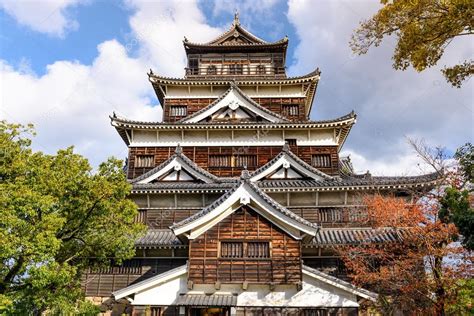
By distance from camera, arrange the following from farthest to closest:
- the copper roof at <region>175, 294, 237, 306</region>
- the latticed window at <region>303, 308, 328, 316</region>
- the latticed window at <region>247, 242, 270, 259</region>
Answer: the latticed window at <region>247, 242, 270, 259</region>, the latticed window at <region>303, 308, 328, 316</region>, the copper roof at <region>175, 294, 237, 306</region>

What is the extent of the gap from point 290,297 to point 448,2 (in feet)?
38.0

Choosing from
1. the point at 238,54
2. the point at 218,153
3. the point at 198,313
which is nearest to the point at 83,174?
the point at 198,313

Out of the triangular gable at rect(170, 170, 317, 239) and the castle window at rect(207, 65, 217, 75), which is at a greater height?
the castle window at rect(207, 65, 217, 75)

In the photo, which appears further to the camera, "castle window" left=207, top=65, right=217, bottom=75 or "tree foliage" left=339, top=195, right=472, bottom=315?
"castle window" left=207, top=65, right=217, bottom=75

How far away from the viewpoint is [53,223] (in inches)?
434

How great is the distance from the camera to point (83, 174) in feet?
42.1

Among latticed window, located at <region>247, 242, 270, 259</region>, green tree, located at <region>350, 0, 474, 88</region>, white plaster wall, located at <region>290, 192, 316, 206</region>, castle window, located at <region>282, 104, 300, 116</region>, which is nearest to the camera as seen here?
green tree, located at <region>350, 0, 474, 88</region>

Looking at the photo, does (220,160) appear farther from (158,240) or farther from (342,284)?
(342,284)

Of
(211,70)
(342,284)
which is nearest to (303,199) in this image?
(342,284)

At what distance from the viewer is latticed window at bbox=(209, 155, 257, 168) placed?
23328 millimetres

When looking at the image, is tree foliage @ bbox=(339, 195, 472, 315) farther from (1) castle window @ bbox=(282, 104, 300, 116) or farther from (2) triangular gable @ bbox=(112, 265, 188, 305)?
(1) castle window @ bbox=(282, 104, 300, 116)

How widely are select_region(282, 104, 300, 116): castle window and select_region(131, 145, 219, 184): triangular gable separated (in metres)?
8.63

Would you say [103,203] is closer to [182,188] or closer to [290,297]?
[182,188]

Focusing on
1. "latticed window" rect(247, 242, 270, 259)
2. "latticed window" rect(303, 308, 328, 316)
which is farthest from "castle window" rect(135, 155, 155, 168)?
"latticed window" rect(303, 308, 328, 316)
